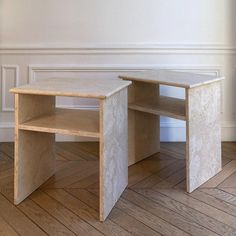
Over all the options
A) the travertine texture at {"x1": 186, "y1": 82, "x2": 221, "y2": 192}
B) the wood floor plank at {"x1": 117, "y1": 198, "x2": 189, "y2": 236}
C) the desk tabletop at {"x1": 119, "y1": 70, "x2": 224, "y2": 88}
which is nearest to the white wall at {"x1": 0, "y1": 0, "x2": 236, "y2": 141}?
the desk tabletop at {"x1": 119, "y1": 70, "x2": 224, "y2": 88}

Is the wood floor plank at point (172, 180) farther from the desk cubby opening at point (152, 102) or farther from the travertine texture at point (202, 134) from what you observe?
the desk cubby opening at point (152, 102)

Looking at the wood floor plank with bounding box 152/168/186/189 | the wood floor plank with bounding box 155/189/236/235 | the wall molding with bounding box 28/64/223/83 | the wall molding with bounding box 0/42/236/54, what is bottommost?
the wood floor plank with bounding box 155/189/236/235

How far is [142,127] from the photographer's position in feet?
6.77

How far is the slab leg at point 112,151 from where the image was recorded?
1331mm

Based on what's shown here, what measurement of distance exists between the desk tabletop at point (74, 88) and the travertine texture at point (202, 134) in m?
0.37

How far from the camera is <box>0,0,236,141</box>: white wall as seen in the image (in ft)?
7.61

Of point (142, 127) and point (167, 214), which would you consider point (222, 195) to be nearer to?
point (167, 214)

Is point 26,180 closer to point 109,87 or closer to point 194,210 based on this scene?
point 109,87

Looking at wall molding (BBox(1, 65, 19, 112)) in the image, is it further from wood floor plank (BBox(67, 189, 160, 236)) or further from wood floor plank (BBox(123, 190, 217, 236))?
wood floor plank (BBox(123, 190, 217, 236))

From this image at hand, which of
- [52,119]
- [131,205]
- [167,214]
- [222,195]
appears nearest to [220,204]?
[222,195]

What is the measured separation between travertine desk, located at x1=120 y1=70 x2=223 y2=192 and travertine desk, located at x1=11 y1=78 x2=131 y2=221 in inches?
11.6

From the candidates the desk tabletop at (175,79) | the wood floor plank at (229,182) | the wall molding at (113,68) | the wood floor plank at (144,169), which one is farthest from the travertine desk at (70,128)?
the wall molding at (113,68)

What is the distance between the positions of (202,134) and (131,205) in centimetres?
52

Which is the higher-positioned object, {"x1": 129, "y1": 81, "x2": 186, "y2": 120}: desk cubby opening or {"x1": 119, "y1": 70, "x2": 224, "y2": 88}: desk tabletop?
{"x1": 119, "y1": 70, "x2": 224, "y2": 88}: desk tabletop
